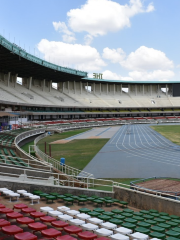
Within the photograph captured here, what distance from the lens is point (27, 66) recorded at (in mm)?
61719

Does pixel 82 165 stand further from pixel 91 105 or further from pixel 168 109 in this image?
pixel 168 109

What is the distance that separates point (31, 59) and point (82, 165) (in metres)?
39.6

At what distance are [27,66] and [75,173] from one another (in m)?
46.7

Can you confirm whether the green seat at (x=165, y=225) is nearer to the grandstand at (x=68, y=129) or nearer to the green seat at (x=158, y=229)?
the grandstand at (x=68, y=129)

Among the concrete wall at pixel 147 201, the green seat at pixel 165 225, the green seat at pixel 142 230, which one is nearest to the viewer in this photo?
the green seat at pixel 142 230

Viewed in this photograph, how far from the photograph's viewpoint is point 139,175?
19422 mm

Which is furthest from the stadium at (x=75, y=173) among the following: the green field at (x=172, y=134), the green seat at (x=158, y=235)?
the green field at (x=172, y=134)

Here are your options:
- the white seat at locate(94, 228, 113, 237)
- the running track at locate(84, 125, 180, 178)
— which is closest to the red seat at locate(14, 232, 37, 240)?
the white seat at locate(94, 228, 113, 237)

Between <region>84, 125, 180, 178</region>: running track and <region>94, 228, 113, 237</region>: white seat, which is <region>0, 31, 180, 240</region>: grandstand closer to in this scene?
<region>94, 228, 113, 237</region>: white seat

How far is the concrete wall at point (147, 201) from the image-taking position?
11.9 metres

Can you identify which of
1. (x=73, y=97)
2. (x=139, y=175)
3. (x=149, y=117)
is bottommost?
(x=139, y=175)

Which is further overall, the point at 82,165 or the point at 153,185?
the point at 82,165

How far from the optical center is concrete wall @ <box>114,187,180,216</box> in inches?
467

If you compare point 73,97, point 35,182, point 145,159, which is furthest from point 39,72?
point 35,182
